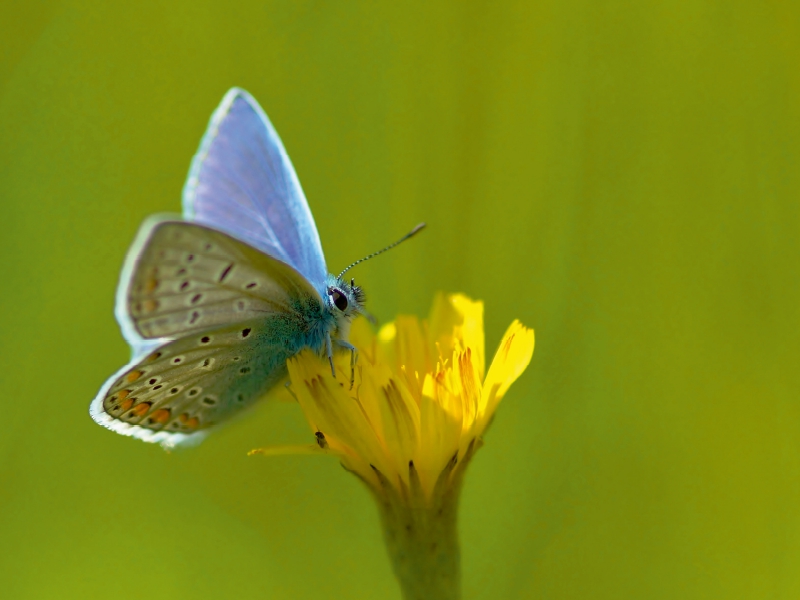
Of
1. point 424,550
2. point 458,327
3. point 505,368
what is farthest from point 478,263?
point 424,550

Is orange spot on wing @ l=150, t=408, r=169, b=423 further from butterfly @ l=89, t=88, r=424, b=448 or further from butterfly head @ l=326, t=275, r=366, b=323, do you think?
butterfly head @ l=326, t=275, r=366, b=323

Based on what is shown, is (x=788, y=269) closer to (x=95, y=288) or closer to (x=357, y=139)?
(x=357, y=139)

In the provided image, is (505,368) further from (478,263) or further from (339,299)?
(478,263)

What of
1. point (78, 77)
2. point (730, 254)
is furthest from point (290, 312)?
point (78, 77)

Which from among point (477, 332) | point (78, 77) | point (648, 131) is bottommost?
point (477, 332)

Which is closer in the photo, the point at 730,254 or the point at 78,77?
the point at 730,254
